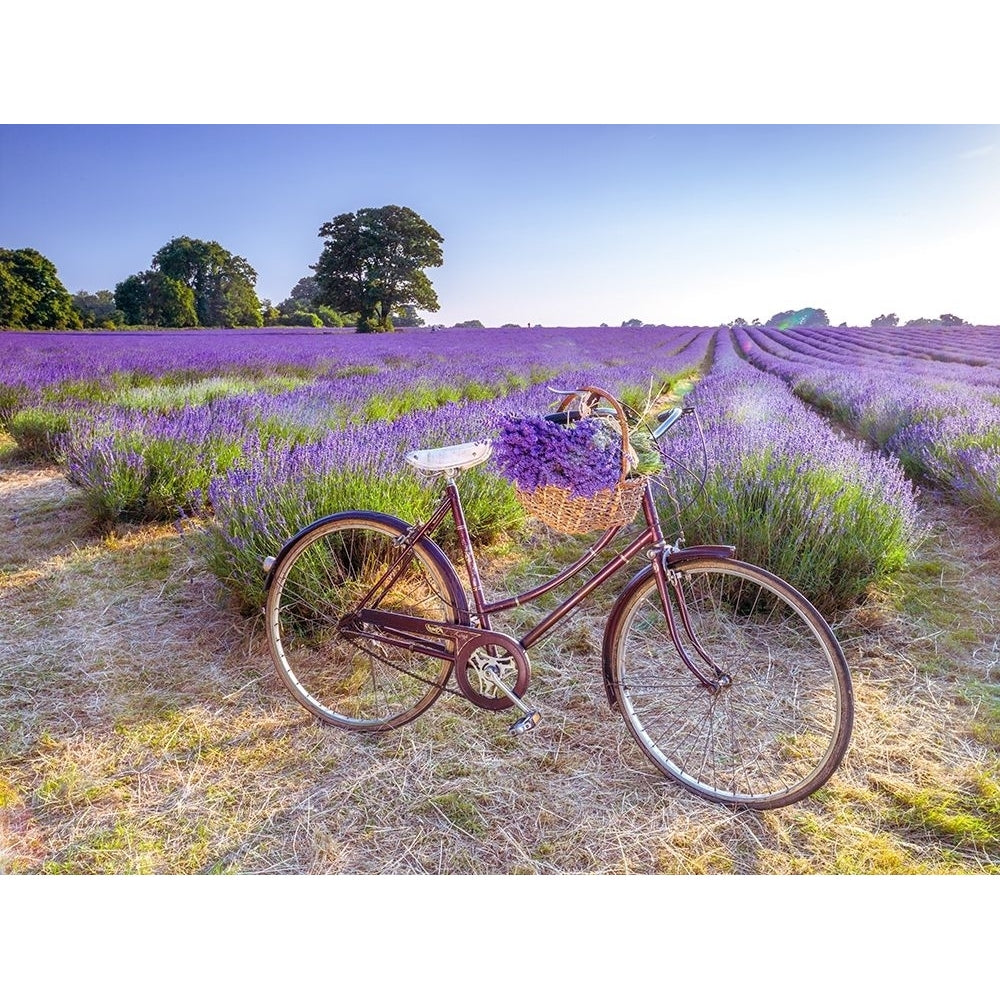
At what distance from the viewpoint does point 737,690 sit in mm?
1902

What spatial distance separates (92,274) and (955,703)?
377 centimetres

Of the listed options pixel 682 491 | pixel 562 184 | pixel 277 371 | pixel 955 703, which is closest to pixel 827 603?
pixel 955 703

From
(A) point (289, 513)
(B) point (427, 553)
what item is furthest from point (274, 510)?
(B) point (427, 553)

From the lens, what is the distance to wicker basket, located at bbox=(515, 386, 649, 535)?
1413 millimetres

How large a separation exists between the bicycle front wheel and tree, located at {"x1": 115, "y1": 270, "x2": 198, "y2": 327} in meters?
2.75

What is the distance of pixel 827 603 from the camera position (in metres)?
2.25

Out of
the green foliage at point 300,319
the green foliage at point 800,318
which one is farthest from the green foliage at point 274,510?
the green foliage at point 800,318

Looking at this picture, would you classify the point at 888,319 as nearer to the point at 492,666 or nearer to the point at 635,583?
the point at 635,583

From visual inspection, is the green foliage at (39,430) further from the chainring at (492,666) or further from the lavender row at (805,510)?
the lavender row at (805,510)

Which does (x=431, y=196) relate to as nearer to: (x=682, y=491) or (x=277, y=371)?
(x=682, y=491)

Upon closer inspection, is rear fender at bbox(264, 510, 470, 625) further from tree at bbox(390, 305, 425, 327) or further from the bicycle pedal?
tree at bbox(390, 305, 425, 327)

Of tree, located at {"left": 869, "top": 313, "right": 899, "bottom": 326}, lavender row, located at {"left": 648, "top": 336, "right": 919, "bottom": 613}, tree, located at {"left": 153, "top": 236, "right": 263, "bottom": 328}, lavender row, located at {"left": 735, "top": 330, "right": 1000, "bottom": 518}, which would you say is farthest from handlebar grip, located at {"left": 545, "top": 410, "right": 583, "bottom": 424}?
lavender row, located at {"left": 735, "top": 330, "right": 1000, "bottom": 518}

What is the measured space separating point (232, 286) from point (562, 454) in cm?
252

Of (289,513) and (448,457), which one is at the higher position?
(448,457)
